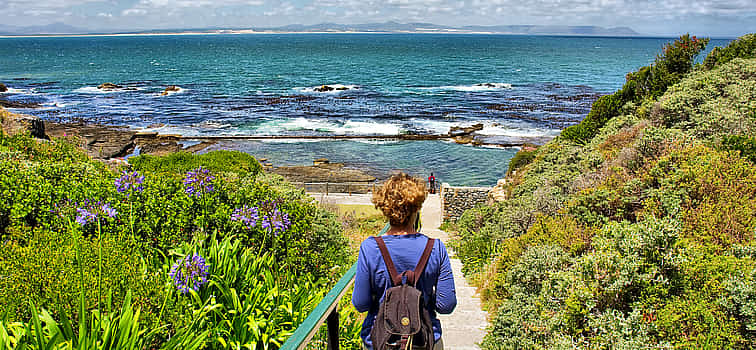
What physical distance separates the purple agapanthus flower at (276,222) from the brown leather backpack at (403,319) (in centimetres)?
286

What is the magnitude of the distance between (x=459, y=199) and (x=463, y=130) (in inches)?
771

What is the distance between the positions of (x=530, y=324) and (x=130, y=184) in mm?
4508

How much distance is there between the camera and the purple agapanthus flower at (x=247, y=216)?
195 inches

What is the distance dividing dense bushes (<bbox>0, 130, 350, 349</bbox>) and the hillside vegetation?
7.81ft

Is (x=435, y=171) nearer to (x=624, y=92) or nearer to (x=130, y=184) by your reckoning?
(x=624, y=92)

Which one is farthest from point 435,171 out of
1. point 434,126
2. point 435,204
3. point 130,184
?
point 130,184

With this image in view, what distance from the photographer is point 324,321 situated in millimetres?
2248

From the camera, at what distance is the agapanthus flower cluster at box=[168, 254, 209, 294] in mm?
3793

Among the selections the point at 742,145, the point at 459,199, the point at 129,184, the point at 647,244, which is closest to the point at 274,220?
the point at 129,184

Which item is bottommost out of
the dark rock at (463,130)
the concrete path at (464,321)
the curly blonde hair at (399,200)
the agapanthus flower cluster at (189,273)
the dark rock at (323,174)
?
the dark rock at (323,174)

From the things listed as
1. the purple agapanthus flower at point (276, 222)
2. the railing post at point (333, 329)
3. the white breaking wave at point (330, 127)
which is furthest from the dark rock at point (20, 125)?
the white breaking wave at point (330, 127)

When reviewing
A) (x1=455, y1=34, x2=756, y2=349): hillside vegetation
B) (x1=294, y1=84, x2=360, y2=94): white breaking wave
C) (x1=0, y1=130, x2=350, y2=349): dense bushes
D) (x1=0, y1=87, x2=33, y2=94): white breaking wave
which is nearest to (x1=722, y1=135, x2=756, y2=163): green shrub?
(x1=455, y1=34, x2=756, y2=349): hillside vegetation

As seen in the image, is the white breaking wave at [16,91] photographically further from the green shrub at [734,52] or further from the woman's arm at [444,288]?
the woman's arm at [444,288]

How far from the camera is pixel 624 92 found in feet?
49.9
